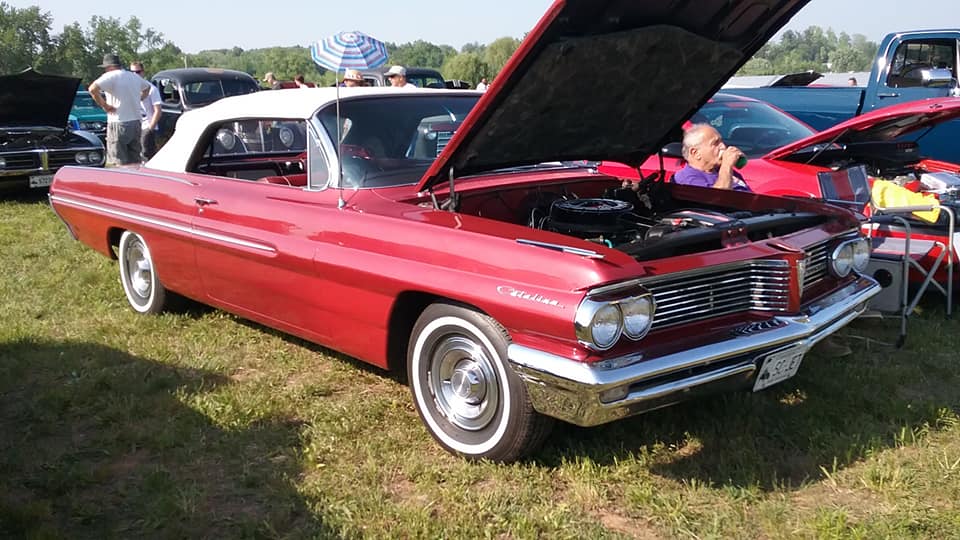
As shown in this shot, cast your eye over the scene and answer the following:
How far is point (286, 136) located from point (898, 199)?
3.65 m

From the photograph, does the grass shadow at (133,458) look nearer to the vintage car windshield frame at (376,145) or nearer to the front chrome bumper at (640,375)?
the front chrome bumper at (640,375)

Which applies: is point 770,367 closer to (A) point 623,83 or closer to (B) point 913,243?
(A) point 623,83

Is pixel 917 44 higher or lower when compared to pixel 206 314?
higher

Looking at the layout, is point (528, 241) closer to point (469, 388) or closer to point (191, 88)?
point (469, 388)

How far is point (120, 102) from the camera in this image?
389 inches

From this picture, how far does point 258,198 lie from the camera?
396 cm

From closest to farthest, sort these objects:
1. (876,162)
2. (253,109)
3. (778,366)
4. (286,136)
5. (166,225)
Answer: (778,366) < (253,109) < (166,225) < (286,136) < (876,162)

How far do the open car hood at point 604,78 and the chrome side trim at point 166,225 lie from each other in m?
0.92

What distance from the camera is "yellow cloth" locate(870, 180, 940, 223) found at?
15.1 ft

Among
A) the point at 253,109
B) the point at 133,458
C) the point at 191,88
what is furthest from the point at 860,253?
the point at 191,88

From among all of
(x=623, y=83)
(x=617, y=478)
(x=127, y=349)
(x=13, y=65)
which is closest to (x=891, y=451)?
(x=617, y=478)

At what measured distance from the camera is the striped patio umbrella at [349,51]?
33.9ft

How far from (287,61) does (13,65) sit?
32954 mm

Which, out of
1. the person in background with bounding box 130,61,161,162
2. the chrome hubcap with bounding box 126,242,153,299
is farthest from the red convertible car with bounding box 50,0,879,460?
the person in background with bounding box 130,61,161,162
